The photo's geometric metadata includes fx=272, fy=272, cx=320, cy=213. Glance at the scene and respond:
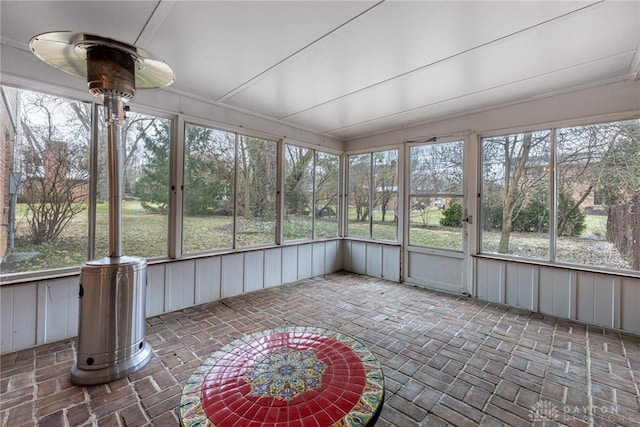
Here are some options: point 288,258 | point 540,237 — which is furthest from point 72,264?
point 540,237

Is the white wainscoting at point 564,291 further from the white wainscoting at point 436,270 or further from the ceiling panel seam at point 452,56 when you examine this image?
the ceiling panel seam at point 452,56

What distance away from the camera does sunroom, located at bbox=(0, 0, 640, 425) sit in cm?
206

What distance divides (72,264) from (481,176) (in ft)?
16.8

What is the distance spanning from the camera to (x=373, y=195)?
523cm

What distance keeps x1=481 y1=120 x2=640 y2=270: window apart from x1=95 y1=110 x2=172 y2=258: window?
171 inches

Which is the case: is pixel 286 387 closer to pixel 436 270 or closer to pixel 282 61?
pixel 282 61

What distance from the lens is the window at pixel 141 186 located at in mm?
2906

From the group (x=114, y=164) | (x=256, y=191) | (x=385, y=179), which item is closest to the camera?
(x=114, y=164)

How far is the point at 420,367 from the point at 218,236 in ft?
9.69

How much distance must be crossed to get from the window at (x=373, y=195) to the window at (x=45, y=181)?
4.13 m

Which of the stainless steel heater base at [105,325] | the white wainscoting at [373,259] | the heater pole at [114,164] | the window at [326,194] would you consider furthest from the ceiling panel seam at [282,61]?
the white wainscoting at [373,259]

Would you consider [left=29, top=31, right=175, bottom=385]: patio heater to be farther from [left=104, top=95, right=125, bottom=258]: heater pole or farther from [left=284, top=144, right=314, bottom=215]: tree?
[left=284, top=144, right=314, bottom=215]: tree

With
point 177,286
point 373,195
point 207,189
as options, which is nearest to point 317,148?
point 373,195

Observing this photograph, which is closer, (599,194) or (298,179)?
(599,194)
